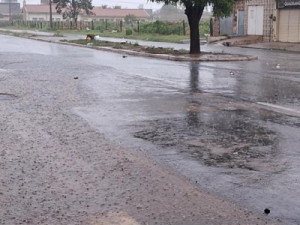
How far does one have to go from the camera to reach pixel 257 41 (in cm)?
4056

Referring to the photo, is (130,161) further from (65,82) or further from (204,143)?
(65,82)

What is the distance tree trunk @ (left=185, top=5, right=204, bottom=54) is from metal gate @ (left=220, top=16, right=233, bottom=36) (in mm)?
20744

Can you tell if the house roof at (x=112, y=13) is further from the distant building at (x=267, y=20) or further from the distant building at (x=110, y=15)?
the distant building at (x=267, y=20)

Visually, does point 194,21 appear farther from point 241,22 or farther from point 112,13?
point 112,13

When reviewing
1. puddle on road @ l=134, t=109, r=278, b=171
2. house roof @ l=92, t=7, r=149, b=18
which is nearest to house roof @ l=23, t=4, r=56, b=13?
house roof @ l=92, t=7, r=149, b=18

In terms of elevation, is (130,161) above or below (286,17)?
below

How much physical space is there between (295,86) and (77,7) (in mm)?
71133

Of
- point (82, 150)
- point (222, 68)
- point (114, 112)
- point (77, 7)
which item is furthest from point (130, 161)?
point (77, 7)

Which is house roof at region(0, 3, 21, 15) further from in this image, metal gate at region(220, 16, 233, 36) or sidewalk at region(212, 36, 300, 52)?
sidewalk at region(212, 36, 300, 52)

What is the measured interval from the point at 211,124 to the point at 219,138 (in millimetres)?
1030

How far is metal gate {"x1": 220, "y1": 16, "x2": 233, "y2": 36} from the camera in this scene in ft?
151

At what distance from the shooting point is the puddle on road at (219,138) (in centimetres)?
656

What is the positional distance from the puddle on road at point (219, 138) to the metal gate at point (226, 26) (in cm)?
3743

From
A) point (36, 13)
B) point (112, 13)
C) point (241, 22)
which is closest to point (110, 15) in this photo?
point (112, 13)
